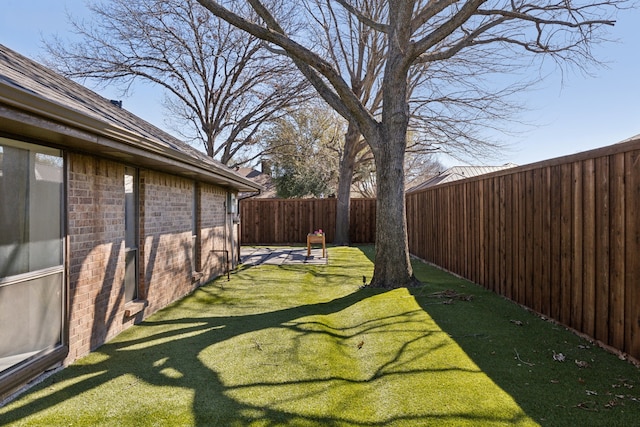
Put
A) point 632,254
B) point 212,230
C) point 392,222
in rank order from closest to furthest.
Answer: point 632,254 < point 392,222 < point 212,230

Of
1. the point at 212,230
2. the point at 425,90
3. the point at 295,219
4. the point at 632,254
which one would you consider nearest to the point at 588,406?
the point at 632,254

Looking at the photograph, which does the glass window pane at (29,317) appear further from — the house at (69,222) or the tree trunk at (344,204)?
the tree trunk at (344,204)

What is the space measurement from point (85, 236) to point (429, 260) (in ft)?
27.8

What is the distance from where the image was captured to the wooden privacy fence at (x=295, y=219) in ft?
55.4

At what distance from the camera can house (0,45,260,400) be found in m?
3.04

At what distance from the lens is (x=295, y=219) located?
672 inches

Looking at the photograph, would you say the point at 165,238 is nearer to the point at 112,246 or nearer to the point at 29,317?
the point at 112,246

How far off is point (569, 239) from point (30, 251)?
536cm

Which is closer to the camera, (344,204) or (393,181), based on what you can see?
(393,181)

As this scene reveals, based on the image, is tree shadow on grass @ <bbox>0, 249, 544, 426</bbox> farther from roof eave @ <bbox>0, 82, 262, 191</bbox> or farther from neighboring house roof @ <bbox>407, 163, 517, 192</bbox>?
neighboring house roof @ <bbox>407, 163, 517, 192</bbox>

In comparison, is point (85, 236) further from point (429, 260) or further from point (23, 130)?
point (429, 260)

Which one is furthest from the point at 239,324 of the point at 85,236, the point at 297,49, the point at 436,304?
the point at 297,49

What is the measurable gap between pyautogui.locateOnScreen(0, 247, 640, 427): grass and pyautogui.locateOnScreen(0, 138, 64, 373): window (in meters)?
0.42

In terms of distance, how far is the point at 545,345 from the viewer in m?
4.05
